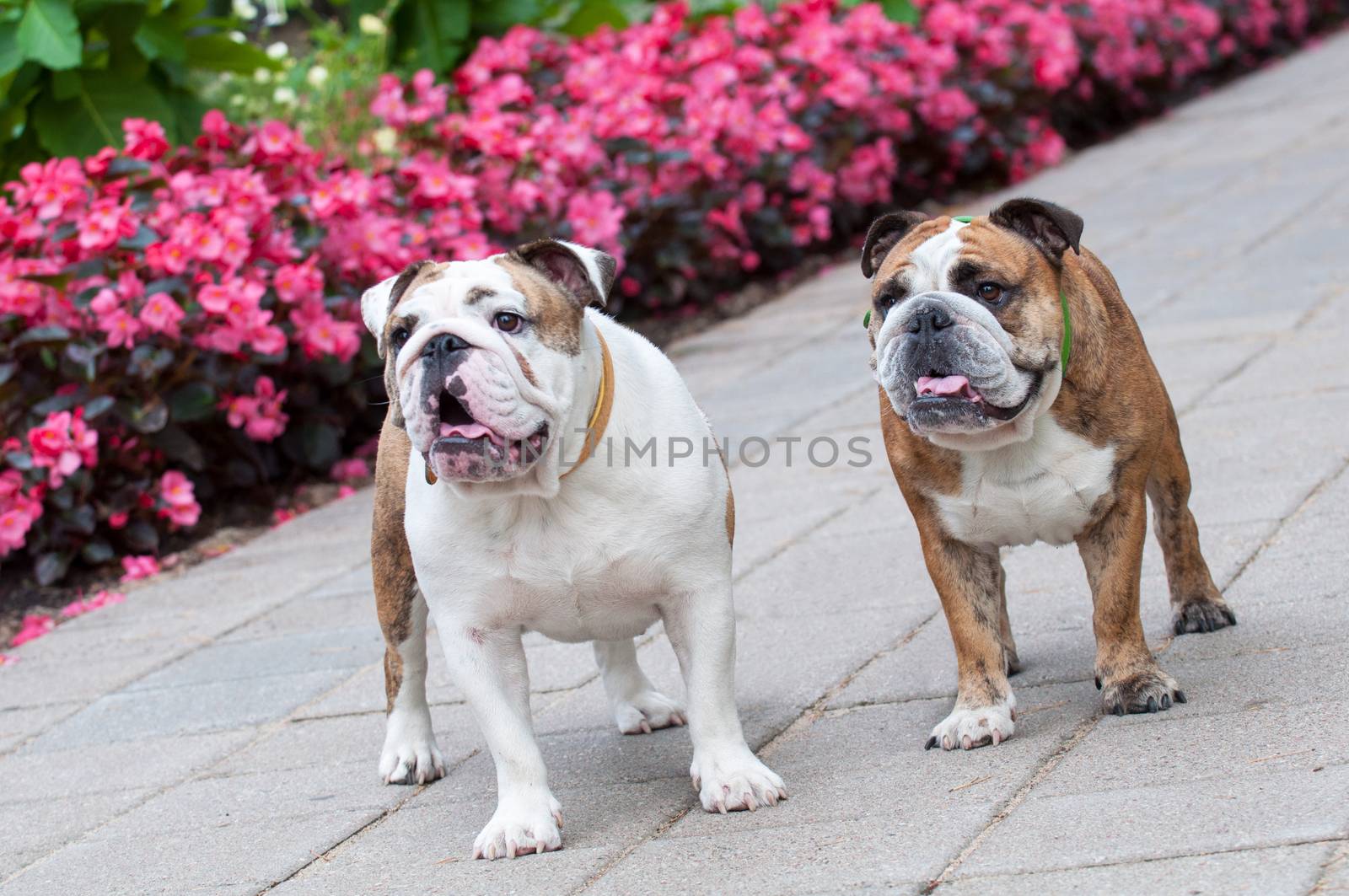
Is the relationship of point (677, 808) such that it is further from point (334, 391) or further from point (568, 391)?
point (334, 391)

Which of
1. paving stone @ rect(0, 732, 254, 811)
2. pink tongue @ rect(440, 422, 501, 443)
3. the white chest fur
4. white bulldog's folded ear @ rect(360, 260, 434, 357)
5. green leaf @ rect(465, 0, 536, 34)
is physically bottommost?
paving stone @ rect(0, 732, 254, 811)

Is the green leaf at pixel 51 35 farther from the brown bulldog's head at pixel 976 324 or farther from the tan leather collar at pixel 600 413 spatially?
the brown bulldog's head at pixel 976 324

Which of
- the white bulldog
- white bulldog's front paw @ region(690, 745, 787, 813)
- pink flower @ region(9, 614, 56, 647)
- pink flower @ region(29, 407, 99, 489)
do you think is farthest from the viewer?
pink flower @ region(29, 407, 99, 489)

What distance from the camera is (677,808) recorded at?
3762 mm

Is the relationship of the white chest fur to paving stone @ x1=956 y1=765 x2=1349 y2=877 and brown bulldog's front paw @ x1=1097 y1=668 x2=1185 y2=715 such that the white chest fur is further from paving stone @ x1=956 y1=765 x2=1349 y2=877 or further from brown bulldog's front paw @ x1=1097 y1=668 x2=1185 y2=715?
paving stone @ x1=956 y1=765 x2=1349 y2=877

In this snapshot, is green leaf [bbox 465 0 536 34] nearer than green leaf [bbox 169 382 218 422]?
No

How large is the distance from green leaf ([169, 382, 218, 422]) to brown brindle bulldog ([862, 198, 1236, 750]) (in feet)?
12.2

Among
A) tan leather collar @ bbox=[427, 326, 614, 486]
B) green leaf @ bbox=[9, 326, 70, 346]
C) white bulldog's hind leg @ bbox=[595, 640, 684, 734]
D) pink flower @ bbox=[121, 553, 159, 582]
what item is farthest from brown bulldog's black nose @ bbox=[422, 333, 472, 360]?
pink flower @ bbox=[121, 553, 159, 582]

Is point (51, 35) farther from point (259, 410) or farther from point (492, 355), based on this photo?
point (492, 355)

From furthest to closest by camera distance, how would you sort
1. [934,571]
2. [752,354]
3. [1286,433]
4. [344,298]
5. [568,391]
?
[752,354]
[344,298]
[1286,433]
[934,571]
[568,391]

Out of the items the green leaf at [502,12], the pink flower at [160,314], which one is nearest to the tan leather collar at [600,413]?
the pink flower at [160,314]

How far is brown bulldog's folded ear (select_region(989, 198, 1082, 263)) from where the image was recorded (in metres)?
→ 3.77

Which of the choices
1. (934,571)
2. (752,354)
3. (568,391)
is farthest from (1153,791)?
(752,354)

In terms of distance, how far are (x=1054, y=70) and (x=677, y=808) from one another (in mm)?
9905
